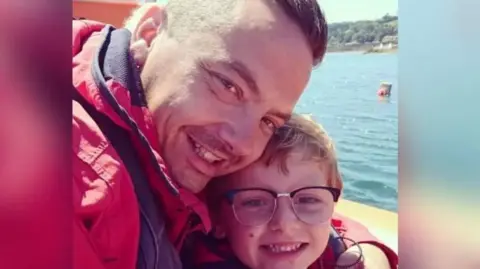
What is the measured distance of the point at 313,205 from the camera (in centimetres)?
90

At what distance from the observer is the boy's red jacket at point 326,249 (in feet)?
2.87

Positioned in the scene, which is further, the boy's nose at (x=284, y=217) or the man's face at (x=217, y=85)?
the boy's nose at (x=284, y=217)

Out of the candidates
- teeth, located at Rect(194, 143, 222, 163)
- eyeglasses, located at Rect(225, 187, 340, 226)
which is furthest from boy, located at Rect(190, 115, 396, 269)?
teeth, located at Rect(194, 143, 222, 163)

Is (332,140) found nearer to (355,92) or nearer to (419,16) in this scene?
(355,92)

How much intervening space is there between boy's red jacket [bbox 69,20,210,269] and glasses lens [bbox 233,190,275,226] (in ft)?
0.30

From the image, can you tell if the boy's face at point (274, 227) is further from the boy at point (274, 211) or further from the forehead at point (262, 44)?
the forehead at point (262, 44)

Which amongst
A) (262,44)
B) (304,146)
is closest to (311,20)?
(262,44)

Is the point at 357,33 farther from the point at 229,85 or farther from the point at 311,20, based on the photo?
the point at 229,85

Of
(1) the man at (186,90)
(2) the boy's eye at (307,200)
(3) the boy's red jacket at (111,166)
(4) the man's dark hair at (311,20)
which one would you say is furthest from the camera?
(2) the boy's eye at (307,200)

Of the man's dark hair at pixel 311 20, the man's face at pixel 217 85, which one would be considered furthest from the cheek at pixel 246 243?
the man's dark hair at pixel 311 20

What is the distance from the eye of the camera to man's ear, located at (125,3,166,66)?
81 centimetres

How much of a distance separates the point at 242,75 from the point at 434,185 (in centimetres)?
30

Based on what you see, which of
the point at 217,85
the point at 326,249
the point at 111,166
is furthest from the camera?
the point at 326,249

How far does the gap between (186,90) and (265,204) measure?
21cm
